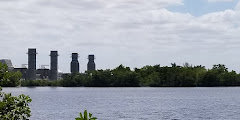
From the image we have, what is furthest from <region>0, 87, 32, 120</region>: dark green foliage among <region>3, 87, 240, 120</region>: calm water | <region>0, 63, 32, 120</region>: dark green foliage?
<region>3, 87, 240, 120</region>: calm water

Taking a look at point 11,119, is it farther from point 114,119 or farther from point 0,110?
point 114,119

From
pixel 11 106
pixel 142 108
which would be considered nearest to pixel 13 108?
pixel 11 106

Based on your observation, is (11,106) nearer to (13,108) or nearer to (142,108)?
(13,108)

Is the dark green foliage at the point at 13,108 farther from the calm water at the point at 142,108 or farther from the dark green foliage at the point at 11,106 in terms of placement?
the calm water at the point at 142,108

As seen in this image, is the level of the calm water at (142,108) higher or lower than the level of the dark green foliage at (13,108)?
lower

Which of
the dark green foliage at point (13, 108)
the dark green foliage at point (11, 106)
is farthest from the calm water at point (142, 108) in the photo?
the dark green foliage at point (13, 108)

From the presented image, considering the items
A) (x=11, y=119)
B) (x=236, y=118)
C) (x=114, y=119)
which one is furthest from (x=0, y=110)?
(x=236, y=118)

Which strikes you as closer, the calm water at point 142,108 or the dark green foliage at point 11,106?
the dark green foliage at point 11,106

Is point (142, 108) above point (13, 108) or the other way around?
the other way around

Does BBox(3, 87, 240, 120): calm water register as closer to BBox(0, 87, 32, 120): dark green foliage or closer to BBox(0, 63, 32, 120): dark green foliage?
BBox(0, 63, 32, 120): dark green foliage

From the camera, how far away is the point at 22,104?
46.6ft

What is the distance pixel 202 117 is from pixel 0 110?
45.6m

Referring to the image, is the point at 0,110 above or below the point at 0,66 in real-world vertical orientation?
below

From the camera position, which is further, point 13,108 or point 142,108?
point 142,108
